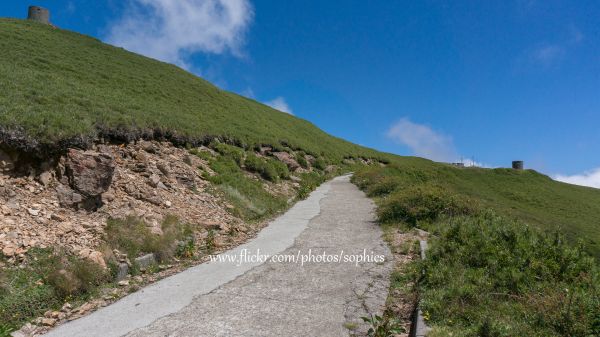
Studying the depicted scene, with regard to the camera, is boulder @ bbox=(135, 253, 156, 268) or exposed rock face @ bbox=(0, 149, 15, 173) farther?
exposed rock face @ bbox=(0, 149, 15, 173)

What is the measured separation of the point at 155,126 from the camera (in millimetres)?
15375

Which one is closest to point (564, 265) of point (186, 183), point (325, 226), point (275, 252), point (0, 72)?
point (275, 252)

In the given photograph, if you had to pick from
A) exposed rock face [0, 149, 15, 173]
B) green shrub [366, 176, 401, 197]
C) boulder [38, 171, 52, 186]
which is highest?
green shrub [366, 176, 401, 197]

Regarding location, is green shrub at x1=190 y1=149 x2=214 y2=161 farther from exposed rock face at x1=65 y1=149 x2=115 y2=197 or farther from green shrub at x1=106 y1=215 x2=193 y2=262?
green shrub at x1=106 y1=215 x2=193 y2=262

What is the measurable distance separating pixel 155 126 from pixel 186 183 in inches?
143

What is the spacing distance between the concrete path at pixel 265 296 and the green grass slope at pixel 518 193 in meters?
10.9

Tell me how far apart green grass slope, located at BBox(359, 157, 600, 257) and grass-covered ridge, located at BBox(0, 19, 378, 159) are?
25.8 feet

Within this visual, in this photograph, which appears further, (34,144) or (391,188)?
(391,188)

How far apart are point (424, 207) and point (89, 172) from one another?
9.77 m

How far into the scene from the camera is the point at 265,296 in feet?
21.7

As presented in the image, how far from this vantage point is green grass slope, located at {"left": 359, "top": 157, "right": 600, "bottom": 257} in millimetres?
21344

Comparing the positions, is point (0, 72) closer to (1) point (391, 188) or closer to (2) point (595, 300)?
(1) point (391, 188)

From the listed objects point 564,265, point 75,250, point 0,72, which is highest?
point 0,72

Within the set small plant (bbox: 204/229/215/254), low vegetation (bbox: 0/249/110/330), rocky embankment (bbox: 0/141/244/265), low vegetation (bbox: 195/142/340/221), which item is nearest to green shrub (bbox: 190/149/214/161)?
low vegetation (bbox: 195/142/340/221)
